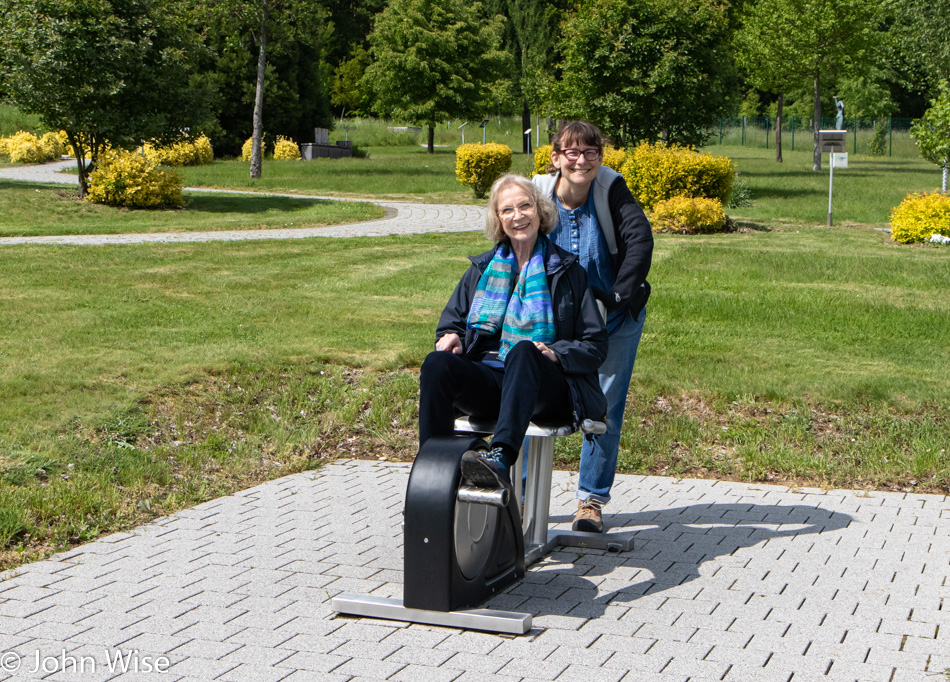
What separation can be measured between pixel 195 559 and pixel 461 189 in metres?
23.8

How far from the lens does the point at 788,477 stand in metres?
5.86

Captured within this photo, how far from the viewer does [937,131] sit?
1877cm

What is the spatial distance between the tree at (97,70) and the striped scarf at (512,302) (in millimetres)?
17564

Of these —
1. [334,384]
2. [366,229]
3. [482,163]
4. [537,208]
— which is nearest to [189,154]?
[482,163]

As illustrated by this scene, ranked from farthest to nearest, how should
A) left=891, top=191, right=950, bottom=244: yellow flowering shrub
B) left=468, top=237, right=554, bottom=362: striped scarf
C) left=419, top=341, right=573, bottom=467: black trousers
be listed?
left=891, top=191, right=950, bottom=244: yellow flowering shrub, left=468, top=237, right=554, bottom=362: striped scarf, left=419, top=341, right=573, bottom=467: black trousers

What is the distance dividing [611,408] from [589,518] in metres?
0.52

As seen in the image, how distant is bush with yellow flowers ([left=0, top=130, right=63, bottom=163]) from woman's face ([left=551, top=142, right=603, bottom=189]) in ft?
116

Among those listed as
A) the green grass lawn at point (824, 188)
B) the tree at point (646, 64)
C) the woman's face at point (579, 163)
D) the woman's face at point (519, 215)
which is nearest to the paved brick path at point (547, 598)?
the woman's face at point (519, 215)

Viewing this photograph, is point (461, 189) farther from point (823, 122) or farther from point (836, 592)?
point (823, 122)

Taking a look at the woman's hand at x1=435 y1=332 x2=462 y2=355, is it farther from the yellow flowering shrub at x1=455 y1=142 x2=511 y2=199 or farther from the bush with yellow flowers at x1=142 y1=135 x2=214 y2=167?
the bush with yellow flowers at x1=142 y1=135 x2=214 y2=167

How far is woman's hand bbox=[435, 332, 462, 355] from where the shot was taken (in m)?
4.14

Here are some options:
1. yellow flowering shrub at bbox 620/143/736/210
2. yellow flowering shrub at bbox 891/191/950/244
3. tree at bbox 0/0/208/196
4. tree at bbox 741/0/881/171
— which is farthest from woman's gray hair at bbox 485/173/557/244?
tree at bbox 741/0/881/171

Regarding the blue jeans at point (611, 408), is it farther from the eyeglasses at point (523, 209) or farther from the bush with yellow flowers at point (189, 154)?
the bush with yellow flowers at point (189, 154)

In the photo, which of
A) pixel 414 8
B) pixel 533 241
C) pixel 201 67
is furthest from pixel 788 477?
pixel 414 8
